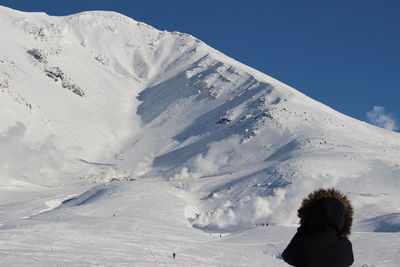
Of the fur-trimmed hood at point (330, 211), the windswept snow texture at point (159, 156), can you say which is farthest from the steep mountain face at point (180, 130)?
the fur-trimmed hood at point (330, 211)

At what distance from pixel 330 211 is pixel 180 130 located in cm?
10898

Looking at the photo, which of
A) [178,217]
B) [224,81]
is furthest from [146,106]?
[178,217]

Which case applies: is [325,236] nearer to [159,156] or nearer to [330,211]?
[330,211]

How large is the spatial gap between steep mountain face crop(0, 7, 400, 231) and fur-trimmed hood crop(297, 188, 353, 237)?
45.7 metres

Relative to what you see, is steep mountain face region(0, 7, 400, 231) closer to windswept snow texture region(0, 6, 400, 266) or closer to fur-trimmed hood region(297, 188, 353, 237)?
windswept snow texture region(0, 6, 400, 266)

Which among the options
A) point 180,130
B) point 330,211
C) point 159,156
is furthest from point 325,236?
point 180,130

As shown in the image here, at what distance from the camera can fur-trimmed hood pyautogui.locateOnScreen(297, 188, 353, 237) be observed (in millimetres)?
3711

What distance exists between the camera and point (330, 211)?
3.71 m

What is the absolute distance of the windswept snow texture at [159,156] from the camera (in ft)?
117

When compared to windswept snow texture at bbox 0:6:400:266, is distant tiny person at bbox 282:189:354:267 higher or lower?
lower

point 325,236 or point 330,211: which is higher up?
point 330,211

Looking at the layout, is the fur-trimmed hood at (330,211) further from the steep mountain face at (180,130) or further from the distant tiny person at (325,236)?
the steep mountain face at (180,130)

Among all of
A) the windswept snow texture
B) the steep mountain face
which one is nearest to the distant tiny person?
the windswept snow texture

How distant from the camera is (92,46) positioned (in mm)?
165250
